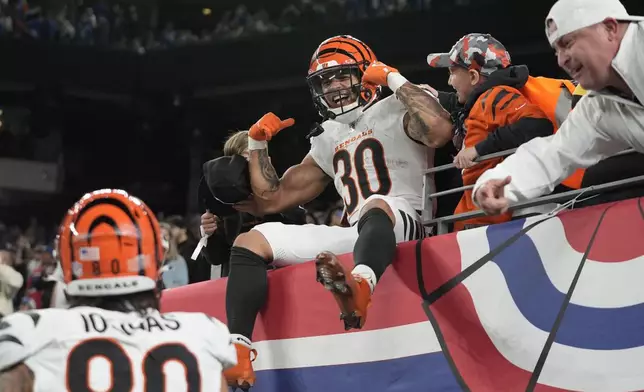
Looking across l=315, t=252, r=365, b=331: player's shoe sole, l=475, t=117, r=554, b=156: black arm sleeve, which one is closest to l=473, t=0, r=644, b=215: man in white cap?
l=475, t=117, r=554, b=156: black arm sleeve

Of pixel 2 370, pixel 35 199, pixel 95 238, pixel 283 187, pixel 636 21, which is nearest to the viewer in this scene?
pixel 2 370

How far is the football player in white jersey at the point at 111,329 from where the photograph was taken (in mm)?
2045

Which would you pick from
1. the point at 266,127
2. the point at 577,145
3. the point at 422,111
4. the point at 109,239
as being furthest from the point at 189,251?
the point at 109,239

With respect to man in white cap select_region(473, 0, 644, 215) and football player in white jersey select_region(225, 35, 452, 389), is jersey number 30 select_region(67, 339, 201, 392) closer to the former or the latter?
man in white cap select_region(473, 0, 644, 215)

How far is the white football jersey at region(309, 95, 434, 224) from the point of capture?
154 inches

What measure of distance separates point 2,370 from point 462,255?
1.69 metres

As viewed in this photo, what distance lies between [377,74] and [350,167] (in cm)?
43

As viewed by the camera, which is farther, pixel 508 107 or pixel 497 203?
pixel 508 107

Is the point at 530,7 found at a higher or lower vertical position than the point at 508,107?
higher

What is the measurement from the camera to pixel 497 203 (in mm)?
2770

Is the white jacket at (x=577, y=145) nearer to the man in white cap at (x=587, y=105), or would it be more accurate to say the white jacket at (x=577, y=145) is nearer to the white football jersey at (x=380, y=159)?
the man in white cap at (x=587, y=105)

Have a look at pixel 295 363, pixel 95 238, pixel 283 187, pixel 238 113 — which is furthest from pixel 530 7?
pixel 95 238

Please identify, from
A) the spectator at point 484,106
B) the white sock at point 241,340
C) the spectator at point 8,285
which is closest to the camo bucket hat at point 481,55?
the spectator at point 484,106

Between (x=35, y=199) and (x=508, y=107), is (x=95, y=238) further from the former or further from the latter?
(x=35, y=199)
